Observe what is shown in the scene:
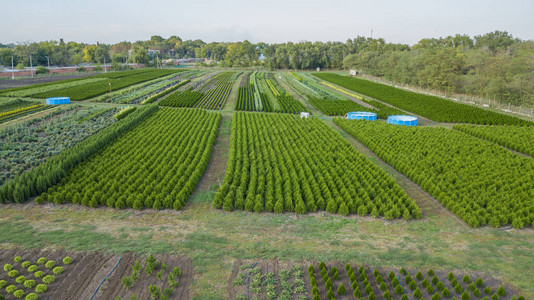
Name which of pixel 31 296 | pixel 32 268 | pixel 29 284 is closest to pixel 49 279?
pixel 29 284

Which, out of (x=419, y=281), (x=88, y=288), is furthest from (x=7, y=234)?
(x=419, y=281)

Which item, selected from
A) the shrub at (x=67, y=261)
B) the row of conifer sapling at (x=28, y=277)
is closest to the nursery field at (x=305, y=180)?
the shrub at (x=67, y=261)

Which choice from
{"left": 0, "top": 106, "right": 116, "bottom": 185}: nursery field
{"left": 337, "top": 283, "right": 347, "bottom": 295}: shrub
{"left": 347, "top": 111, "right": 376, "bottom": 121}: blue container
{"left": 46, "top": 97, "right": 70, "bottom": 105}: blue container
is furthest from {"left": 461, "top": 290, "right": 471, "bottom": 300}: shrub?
{"left": 46, "top": 97, "right": 70, "bottom": 105}: blue container

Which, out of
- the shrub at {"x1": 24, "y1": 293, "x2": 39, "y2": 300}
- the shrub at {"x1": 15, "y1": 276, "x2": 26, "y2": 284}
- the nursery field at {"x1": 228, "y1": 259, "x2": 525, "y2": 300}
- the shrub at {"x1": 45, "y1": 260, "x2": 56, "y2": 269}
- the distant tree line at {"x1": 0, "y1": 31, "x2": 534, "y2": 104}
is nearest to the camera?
the shrub at {"x1": 24, "y1": 293, "x2": 39, "y2": 300}

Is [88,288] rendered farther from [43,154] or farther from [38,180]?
[43,154]

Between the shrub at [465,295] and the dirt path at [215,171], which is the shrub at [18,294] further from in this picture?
the shrub at [465,295]

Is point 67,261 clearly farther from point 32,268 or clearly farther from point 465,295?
point 465,295

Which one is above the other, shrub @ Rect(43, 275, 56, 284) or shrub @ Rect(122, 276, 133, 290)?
shrub @ Rect(122, 276, 133, 290)

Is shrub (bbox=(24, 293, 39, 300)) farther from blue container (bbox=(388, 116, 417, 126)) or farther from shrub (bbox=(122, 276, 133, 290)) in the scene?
blue container (bbox=(388, 116, 417, 126))
